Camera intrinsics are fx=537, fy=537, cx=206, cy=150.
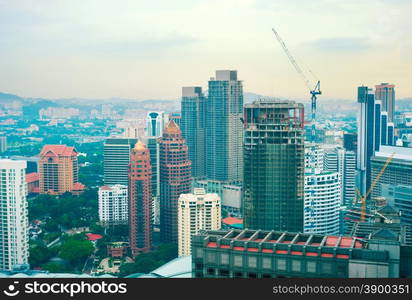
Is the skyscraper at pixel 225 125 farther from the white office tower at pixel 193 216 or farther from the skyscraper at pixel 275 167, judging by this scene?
the skyscraper at pixel 275 167

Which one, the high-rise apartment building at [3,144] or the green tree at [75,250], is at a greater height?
the high-rise apartment building at [3,144]

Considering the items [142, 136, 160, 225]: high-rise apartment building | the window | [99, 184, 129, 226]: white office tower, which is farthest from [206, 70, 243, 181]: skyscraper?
the window

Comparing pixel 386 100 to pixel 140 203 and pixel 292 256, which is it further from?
pixel 292 256

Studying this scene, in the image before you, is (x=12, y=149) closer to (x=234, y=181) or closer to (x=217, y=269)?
(x=234, y=181)

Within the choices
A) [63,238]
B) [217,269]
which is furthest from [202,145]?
[217,269]

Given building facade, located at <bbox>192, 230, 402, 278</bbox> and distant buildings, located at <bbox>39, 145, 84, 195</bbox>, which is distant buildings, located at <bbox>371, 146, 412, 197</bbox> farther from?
distant buildings, located at <bbox>39, 145, 84, 195</bbox>

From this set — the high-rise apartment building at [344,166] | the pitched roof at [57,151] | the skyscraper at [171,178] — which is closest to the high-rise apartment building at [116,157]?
the pitched roof at [57,151]
